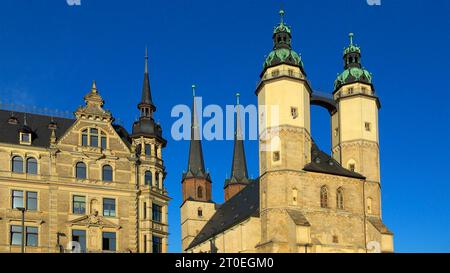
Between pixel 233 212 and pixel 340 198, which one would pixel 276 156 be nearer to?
pixel 340 198

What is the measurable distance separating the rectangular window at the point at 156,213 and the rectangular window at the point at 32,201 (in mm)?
11252

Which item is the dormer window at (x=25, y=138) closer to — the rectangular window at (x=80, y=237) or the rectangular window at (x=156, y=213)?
the rectangular window at (x=80, y=237)

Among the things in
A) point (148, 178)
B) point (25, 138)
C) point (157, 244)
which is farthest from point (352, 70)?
point (25, 138)

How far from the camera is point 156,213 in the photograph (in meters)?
69.4

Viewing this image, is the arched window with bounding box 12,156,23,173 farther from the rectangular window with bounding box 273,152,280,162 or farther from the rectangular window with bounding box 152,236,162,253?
the rectangular window with bounding box 273,152,280,162

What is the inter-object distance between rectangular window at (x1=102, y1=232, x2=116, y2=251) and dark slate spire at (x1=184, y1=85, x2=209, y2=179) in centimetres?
6285

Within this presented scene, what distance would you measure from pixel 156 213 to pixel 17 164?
13.9 metres

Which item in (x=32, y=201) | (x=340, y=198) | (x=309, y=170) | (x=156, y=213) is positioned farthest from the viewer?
(x=340, y=198)

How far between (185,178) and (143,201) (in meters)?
60.6

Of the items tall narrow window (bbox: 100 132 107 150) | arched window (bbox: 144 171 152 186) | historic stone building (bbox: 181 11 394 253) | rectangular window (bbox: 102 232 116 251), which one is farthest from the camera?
historic stone building (bbox: 181 11 394 253)

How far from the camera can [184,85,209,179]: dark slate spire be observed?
128375mm

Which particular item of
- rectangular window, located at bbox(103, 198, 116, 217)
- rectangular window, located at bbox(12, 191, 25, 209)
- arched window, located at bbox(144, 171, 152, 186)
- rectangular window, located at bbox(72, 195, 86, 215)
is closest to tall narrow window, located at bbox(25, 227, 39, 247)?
rectangular window, located at bbox(12, 191, 25, 209)

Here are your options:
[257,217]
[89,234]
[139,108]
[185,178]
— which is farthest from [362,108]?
[185,178]
